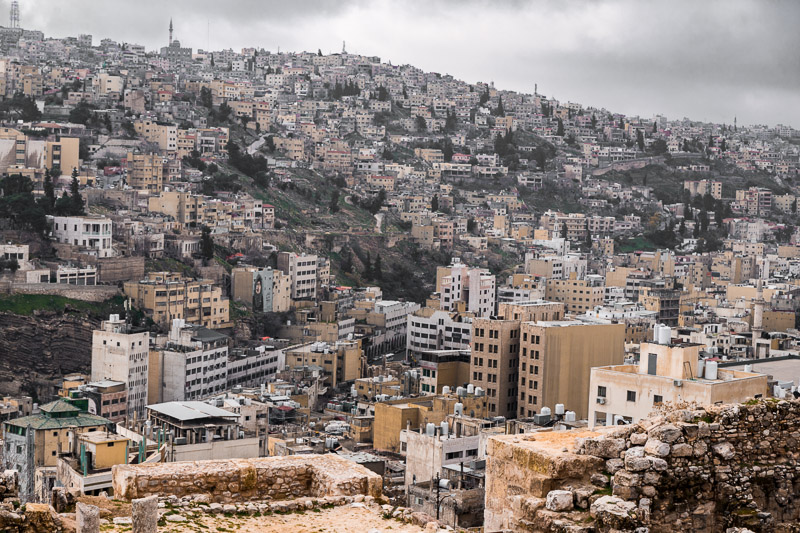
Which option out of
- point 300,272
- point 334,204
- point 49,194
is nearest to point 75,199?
point 49,194

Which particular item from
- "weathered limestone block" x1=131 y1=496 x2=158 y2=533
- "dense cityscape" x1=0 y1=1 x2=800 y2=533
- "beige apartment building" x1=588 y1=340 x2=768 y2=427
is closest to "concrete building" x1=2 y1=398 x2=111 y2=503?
"dense cityscape" x1=0 y1=1 x2=800 y2=533

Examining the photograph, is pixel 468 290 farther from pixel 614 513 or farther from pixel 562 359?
pixel 614 513

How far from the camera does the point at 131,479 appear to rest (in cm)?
502

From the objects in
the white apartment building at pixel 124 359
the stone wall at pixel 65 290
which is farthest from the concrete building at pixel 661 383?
the stone wall at pixel 65 290

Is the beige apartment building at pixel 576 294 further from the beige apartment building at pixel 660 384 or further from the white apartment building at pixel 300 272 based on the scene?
the beige apartment building at pixel 660 384

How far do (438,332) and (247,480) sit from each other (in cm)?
4039

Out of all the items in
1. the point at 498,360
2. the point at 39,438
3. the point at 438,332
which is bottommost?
the point at 39,438

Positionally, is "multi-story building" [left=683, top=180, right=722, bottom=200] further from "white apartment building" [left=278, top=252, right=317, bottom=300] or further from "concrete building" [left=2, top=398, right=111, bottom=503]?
"concrete building" [left=2, top=398, right=111, bottom=503]

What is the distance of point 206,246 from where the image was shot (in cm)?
5244

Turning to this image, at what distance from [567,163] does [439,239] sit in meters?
33.9

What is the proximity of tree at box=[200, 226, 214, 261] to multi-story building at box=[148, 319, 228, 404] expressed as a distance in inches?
536

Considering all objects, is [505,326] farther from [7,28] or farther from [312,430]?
[7,28]

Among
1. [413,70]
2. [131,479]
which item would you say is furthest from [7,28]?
[131,479]

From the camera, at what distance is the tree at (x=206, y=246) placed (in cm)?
5238
